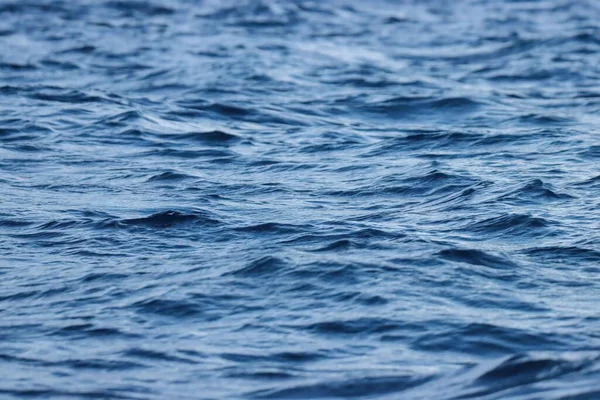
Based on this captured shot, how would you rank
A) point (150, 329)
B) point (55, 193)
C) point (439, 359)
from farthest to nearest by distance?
point (55, 193) < point (150, 329) < point (439, 359)

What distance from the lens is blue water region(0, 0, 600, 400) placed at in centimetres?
729

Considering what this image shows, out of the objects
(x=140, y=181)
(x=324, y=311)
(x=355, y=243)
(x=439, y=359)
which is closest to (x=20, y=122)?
(x=140, y=181)

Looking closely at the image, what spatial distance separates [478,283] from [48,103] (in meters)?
9.11

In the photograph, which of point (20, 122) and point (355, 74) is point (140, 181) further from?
point (355, 74)

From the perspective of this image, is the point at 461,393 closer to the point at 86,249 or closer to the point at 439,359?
the point at 439,359

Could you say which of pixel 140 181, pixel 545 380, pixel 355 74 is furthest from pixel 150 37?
pixel 545 380

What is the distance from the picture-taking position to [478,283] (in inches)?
338

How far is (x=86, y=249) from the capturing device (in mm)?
9570

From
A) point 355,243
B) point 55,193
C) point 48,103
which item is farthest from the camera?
point 48,103

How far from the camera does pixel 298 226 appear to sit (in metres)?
10.1

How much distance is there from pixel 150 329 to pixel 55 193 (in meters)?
3.81

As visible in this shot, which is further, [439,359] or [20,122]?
[20,122]

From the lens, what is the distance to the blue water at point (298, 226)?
7293 millimetres

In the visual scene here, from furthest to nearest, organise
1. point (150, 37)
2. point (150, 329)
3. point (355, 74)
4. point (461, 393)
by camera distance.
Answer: point (150, 37) < point (355, 74) < point (150, 329) < point (461, 393)
